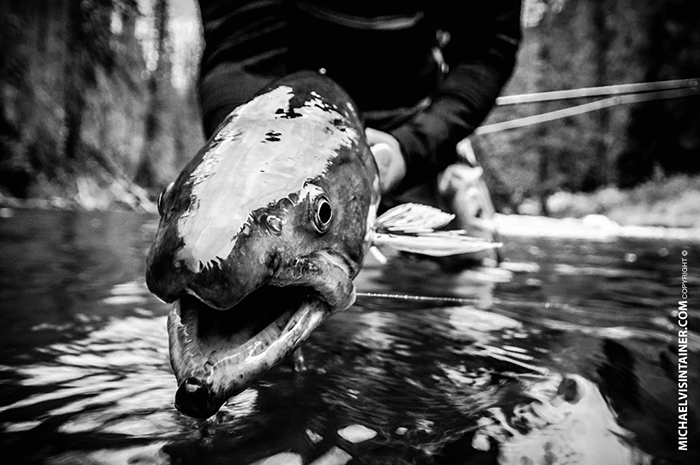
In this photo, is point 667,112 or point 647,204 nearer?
point 647,204

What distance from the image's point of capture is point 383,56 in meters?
2.99

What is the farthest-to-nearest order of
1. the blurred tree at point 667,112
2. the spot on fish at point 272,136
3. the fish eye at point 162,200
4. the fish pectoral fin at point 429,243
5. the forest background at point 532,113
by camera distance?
the blurred tree at point 667,112 < the forest background at point 532,113 < the fish pectoral fin at point 429,243 < the spot on fish at point 272,136 < the fish eye at point 162,200

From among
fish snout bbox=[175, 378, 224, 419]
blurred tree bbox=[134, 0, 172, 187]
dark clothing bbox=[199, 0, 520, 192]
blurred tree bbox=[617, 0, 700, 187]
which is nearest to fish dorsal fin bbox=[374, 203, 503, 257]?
dark clothing bbox=[199, 0, 520, 192]

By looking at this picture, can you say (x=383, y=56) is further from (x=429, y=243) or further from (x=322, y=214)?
(x=322, y=214)

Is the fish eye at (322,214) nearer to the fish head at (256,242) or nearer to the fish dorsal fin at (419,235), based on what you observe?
the fish head at (256,242)

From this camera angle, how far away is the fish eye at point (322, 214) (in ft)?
3.76

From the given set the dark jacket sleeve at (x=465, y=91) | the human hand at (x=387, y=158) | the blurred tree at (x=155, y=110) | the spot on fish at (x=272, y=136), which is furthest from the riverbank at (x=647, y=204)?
the blurred tree at (x=155, y=110)

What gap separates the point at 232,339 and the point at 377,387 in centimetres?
62

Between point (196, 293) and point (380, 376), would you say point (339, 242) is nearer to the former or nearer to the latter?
point (196, 293)

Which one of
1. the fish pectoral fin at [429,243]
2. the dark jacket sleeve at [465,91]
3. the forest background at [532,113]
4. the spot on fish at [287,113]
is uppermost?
the forest background at [532,113]

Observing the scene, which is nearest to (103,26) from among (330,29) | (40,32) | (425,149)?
(40,32)

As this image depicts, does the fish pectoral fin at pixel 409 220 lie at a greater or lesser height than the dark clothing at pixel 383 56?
lesser

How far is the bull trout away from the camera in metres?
0.92

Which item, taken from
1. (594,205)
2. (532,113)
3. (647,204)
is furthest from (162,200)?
(532,113)
